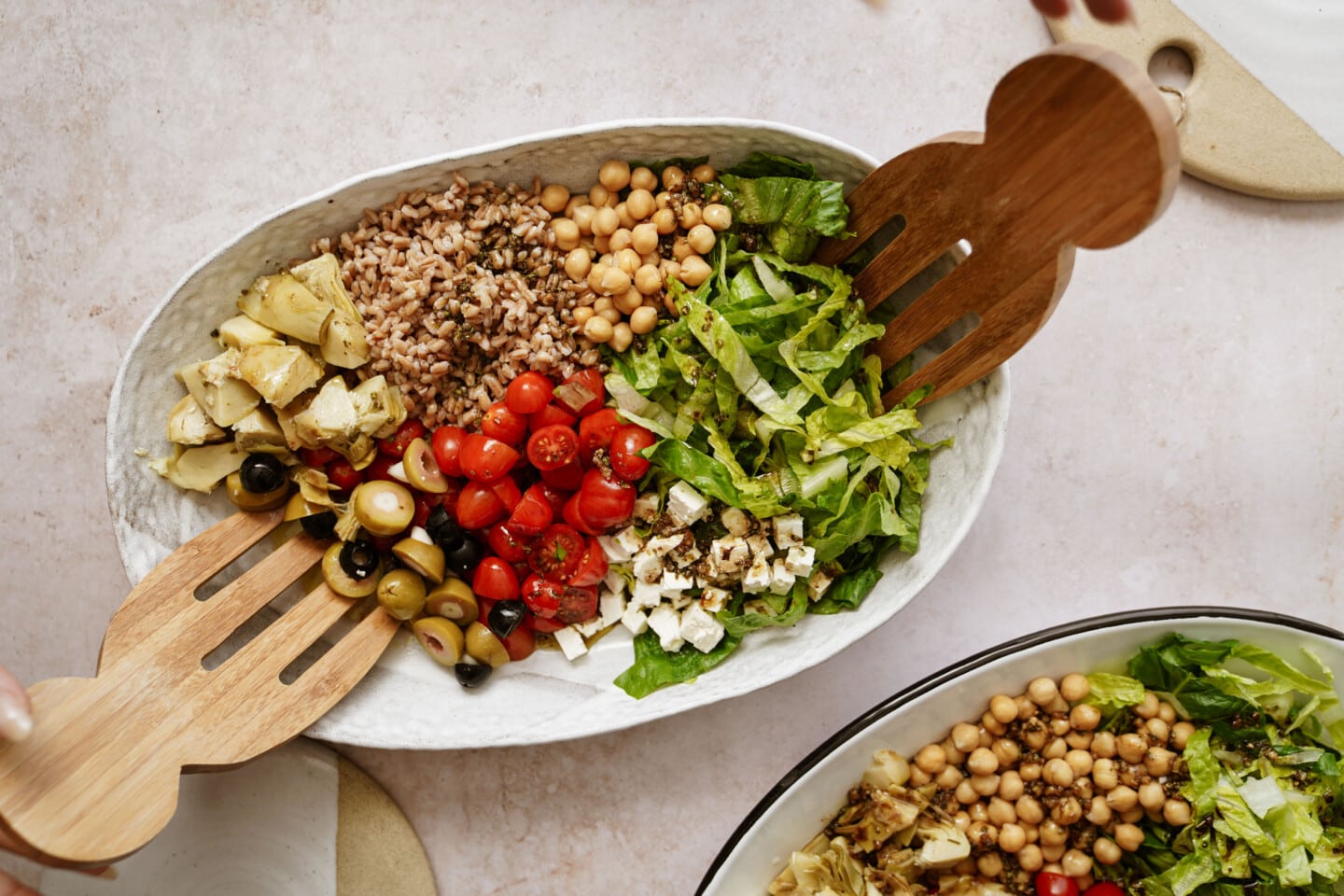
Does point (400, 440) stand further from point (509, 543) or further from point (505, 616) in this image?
point (505, 616)

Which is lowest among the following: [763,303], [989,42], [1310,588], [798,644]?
[1310,588]

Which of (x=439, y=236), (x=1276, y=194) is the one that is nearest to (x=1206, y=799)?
(x=1276, y=194)

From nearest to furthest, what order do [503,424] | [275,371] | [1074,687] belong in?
1. [275,371]
2. [503,424]
3. [1074,687]

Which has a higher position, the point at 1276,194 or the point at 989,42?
the point at 989,42

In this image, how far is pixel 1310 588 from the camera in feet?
7.47

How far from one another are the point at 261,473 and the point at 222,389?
19 centimetres

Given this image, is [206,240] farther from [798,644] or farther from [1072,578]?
[1072,578]

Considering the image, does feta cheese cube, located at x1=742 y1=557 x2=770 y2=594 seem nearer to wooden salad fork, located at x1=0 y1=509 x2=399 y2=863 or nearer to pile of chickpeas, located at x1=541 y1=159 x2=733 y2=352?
pile of chickpeas, located at x1=541 y1=159 x2=733 y2=352

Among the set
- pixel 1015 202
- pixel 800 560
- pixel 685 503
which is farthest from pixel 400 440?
pixel 1015 202

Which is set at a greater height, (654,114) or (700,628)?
(654,114)

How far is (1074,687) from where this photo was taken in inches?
81.1

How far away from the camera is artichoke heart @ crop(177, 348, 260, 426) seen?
188cm

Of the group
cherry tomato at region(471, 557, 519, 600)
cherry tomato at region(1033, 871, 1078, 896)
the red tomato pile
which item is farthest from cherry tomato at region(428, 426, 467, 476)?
cherry tomato at region(1033, 871, 1078, 896)

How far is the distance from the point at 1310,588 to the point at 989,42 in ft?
5.14
